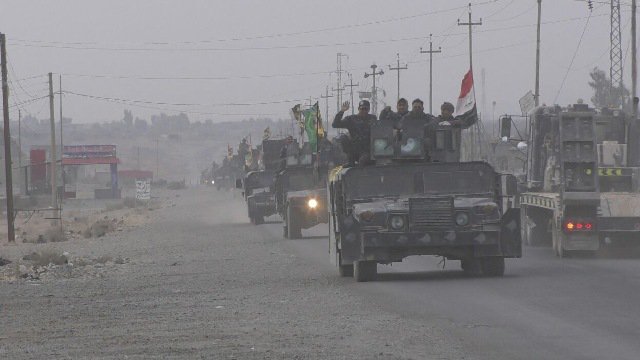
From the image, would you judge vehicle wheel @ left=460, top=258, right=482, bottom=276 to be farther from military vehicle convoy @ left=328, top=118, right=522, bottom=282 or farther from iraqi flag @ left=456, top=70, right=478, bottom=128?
iraqi flag @ left=456, top=70, right=478, bottom=128

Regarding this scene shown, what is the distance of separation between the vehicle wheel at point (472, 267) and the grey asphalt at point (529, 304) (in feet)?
0.53

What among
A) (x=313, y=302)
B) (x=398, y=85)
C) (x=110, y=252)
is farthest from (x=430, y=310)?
(x=398, y=85)

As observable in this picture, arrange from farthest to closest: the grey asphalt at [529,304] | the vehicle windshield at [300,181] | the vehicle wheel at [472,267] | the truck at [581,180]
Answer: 1. the vehicle windshield at [300,181]
2. the truck at [581,180]
3. the vehicle wheel at [472,267]
4. the grey asphalt at [529,304]

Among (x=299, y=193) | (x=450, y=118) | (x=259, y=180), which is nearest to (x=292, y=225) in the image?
(x=299, y=193)

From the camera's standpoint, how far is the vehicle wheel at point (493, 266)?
2114 cm

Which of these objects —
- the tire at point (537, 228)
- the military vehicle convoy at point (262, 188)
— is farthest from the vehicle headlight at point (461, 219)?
the military vehicle convoy at point (262, 188)

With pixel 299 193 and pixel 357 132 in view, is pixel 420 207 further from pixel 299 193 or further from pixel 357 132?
pixel 299 193

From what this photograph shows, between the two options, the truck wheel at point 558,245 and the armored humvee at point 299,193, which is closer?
the truck wheel at point 558,245

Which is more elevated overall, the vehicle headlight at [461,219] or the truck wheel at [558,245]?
the vehicle headlight at [461,219]

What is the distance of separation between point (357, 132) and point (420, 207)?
219 centimetres

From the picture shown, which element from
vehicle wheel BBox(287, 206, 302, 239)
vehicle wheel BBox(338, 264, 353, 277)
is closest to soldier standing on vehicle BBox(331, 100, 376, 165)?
vehicle wheel BBox(338, 264, 353, 277)

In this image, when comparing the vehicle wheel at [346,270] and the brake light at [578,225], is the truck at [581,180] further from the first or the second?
the vehicle wheel at [346,270]

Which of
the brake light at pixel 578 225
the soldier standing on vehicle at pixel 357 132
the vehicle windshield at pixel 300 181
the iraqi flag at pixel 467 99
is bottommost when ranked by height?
the brake light at pixel 578 225

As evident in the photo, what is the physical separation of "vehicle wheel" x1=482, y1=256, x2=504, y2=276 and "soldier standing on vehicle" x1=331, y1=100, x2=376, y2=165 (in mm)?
2602
